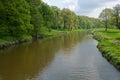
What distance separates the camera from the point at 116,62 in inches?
1219

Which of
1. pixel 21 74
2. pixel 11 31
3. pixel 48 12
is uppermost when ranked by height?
pixel 48 12

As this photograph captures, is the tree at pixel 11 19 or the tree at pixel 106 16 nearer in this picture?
the tree at pixel 11 19

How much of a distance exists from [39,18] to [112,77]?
61.6 metres

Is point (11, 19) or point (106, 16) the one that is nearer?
point (11, 19)

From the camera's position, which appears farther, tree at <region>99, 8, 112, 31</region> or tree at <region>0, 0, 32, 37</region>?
tree at <region>99, 8, 112, 31</region>

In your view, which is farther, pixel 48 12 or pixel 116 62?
pixel 48 12

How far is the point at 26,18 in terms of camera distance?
69.2 meters

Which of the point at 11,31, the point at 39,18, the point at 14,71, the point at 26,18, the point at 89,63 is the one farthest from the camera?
the point at 39,18

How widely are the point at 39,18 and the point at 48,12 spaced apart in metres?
20.2

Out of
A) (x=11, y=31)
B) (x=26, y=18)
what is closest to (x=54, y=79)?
(x=11, y=31)

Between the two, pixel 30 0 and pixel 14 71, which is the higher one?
pixel 30 0

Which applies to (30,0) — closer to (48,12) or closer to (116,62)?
(48,12)

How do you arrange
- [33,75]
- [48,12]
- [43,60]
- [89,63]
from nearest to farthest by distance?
[33,75], [89,63], [43,60], [48,12]

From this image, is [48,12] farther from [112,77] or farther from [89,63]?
[112,77]
